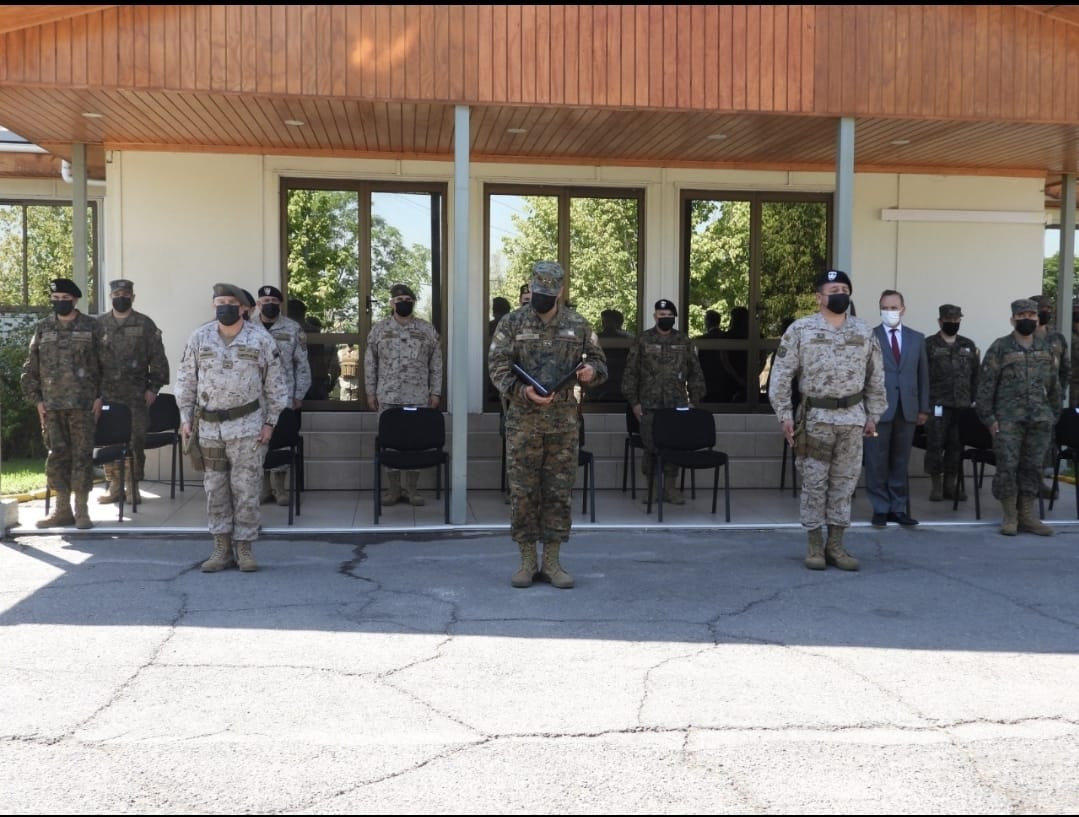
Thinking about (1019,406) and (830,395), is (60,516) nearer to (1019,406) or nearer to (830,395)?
(830,395)

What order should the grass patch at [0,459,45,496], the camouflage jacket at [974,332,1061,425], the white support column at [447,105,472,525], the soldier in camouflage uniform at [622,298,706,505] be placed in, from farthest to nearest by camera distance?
1. the grass patch at [0,459,45,496]
2. the soldier in camouflage uniform at [622,298,706,505]
3. the camouflage jacket at [974,332,1061,425]
4. the white support column at [447,105,472,525]

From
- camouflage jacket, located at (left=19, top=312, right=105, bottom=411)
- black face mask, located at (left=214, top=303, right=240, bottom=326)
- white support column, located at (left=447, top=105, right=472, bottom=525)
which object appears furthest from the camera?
white support column, located at (left=447, top=105, right=472, bottom=525)

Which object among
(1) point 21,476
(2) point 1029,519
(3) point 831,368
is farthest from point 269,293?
(2) point 1029,519

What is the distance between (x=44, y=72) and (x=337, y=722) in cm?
548

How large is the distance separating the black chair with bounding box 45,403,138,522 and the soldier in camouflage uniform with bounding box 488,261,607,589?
370 centimetres

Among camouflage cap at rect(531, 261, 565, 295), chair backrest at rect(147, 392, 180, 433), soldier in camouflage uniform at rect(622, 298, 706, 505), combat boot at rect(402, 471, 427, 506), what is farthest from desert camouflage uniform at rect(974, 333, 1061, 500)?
chair backrest at rect(147, 392, 180, 433)

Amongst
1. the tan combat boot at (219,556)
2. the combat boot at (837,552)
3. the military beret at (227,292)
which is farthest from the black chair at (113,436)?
the combat boot at (837,552)

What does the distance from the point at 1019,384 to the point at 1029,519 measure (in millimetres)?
1082

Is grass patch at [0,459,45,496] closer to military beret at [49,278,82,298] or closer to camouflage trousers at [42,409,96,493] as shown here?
camouflage trousers at [42,409,96,493]

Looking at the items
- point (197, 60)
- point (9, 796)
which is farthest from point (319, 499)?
point (9, 796)

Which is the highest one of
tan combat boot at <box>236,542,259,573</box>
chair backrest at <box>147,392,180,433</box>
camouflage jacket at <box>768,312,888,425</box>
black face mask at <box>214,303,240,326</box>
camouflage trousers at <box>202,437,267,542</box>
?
black face mask at <box>214,303,240,326</box>

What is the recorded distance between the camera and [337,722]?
4043mm

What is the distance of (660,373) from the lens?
9.35m

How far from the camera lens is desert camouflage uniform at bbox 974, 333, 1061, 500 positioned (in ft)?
26.4
